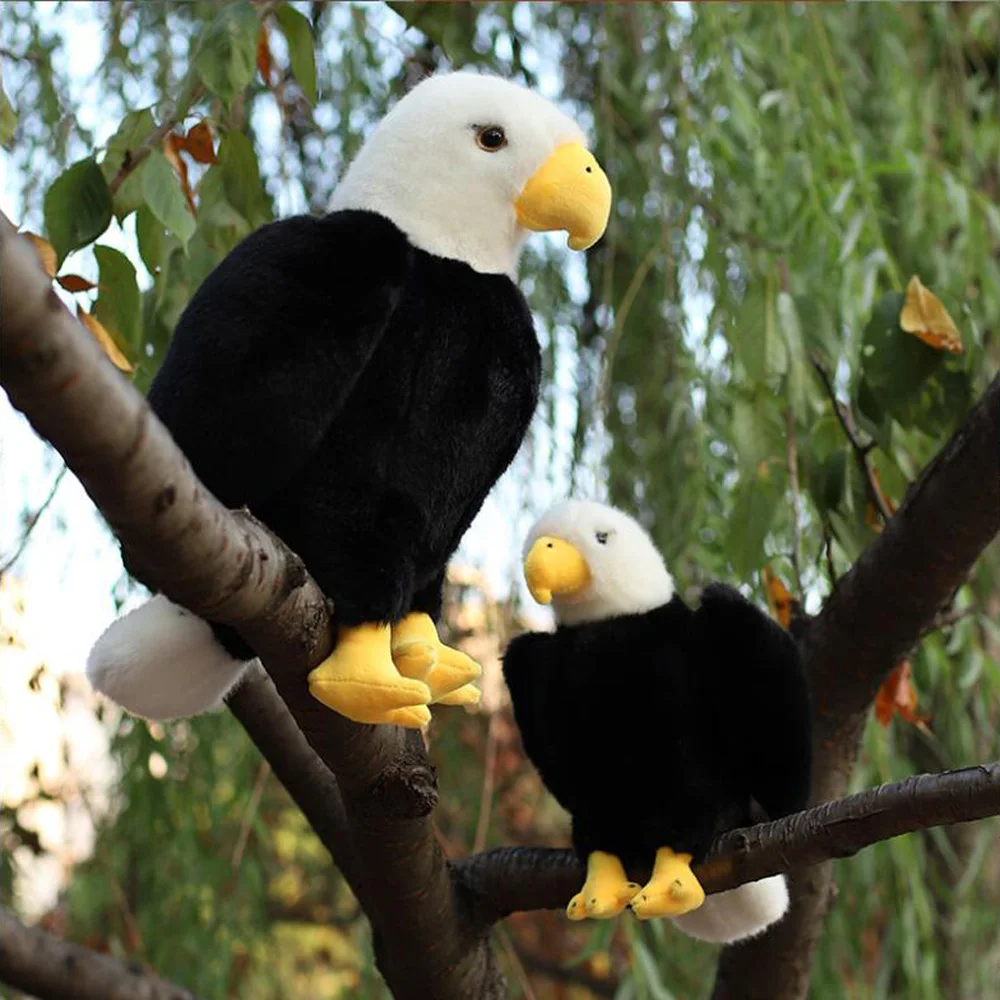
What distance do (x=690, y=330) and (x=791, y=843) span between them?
0.76m

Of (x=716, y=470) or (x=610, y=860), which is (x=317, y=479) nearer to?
(x=610, y=860)

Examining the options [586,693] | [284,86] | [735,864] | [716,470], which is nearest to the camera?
[735,864]

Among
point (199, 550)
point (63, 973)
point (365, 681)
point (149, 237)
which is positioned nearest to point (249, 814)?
point (63, 973)

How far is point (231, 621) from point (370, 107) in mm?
1014

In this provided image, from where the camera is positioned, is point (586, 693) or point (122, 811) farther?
point (122, 811)

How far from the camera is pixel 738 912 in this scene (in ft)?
3.49

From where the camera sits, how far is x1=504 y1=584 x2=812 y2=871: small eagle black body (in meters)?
1.02

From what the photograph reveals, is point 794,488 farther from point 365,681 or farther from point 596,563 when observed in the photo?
point 365,681

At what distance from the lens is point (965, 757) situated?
1531mm

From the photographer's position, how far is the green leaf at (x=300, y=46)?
1038mm

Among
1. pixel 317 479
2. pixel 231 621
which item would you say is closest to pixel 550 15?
pixel 317 479

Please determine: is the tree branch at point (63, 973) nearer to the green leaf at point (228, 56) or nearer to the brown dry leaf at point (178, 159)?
the brown dry leaf at point (178, 159)

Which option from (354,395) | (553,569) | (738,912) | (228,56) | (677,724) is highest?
(228,56)

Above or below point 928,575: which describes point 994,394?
above
